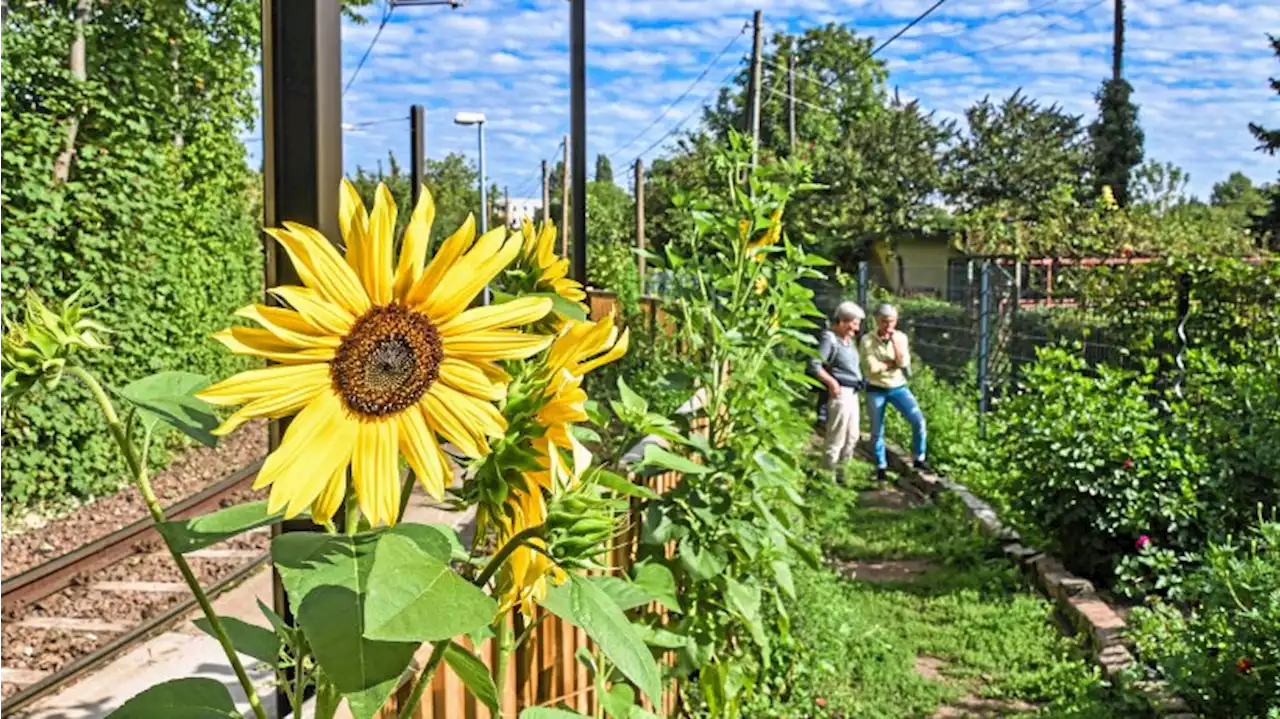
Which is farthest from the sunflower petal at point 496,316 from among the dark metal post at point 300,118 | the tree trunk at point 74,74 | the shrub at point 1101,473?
the tree trunk at point 74,74

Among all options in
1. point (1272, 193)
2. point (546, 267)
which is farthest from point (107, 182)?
point (1272, 193)

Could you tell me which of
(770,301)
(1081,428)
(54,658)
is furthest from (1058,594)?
(54,658)

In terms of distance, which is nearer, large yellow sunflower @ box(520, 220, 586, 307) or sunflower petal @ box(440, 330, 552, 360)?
sunflower petal @ box(440, 330, 552, 360)

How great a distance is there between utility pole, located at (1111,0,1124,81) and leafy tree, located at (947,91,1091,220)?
9.25ft

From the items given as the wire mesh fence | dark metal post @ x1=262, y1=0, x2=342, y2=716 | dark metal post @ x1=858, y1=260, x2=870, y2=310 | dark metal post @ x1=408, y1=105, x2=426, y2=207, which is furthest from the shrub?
dark metal post @ x1=408, y1=105, x2=426, y2=207

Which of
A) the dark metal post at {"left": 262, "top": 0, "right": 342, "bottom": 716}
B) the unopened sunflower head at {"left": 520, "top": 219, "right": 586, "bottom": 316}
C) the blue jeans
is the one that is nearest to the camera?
the unopened sunflower head at {"left": 520, "top": 219, "right": 586, "bottom": 316}

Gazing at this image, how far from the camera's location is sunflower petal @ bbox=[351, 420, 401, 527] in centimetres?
81

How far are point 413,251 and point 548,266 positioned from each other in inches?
9.6

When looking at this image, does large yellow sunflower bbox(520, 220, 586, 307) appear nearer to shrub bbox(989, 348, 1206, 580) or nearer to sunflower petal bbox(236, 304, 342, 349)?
sunflower petal bbox(236, 304, 342, 349)

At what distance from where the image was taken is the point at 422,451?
32.3 inches

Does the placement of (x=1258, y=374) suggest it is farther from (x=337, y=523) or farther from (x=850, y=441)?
(x=337, y=523)

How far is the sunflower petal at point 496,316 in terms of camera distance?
85cm

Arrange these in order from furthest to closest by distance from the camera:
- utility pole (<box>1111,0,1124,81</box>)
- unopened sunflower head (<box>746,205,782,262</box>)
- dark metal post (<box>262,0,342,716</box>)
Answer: utility pole (<box>1111,0,1124,81</box>), unopened sunflower head (<box>746,205,782,262</box>), dark metal post (<box>262,0,342,716</box>)

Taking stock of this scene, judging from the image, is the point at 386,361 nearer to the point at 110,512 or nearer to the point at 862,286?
the point at 110,512
